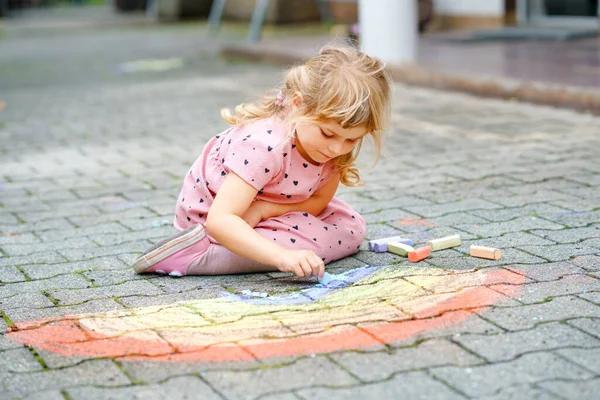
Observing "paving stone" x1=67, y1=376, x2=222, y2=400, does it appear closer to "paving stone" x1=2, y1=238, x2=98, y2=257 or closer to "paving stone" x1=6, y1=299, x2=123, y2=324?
"paving stone" x1=6, y1=299, x2=123, y2=324

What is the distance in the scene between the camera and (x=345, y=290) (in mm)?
3090

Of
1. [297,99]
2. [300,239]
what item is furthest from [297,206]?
[297,99]

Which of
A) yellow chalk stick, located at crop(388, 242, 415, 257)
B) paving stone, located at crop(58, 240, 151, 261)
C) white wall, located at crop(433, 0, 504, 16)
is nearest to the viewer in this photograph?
yellow chalk stick, located at crop(388, 242, 415, 257)

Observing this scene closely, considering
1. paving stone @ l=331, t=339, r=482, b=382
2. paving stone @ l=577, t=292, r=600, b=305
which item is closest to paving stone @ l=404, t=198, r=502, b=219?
paving stone @ l=577, t=292, r=600, b=305

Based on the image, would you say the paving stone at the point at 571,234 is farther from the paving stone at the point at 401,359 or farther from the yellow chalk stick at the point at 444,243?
the paving stone at the point at 401,359

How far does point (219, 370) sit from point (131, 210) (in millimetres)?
2208

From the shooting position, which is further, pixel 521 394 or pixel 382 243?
pixel 382 243

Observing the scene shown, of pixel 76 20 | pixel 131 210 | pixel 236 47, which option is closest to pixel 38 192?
pixel 131 210

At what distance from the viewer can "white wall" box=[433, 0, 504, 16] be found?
12289 mm

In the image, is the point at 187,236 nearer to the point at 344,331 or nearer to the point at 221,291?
the point at 221,291

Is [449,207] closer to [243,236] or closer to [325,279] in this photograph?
[325,279]

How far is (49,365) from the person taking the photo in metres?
2.51

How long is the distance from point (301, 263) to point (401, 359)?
2.21 ft

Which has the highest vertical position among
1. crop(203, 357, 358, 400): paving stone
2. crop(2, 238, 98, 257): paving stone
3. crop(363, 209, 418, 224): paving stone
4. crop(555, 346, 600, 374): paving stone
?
crop(555, 346, 600, 374): paving stone
